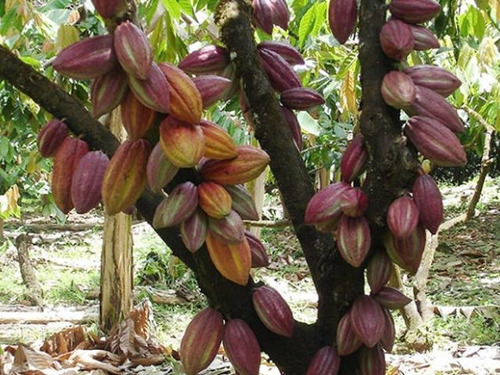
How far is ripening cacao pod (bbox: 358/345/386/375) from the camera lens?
67 cm

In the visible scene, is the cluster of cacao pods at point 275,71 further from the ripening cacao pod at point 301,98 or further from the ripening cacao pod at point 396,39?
the ripening cacao pod at point 396,39

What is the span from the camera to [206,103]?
1.94ft

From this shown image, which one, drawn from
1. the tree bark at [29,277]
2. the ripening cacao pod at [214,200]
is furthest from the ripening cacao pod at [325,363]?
the tree bark at [29,277]

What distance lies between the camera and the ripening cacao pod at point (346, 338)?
65cm

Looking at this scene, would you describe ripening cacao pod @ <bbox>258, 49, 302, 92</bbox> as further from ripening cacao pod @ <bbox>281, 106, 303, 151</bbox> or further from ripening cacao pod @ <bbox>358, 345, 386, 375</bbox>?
ripening cacao pod @ <bbox>358, 345, 386, 375</bbox>

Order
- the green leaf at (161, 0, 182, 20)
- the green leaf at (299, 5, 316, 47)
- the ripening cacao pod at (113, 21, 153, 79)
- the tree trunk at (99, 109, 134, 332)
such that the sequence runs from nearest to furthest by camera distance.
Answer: the ripening cacao pod at (113, 21, 153, 79)
the green leaf at (161, 0, 182, 20)
the green leaf at (299, 5, 316, 47)
the tree trunk at (99, 109, 134, 332)

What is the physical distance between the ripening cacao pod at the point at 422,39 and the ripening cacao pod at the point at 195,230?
0.88ft

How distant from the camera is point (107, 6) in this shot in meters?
0.54

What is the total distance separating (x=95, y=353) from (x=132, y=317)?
1.30ft

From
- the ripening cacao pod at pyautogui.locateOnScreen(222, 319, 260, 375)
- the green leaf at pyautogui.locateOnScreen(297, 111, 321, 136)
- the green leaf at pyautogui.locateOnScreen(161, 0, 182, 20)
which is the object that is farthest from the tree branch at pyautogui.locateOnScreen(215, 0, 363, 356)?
the green leaf at pyautogui.locateOnScreen(297, 111, 321, 136)

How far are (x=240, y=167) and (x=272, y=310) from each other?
153 millimetres

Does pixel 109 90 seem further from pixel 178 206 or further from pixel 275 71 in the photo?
pixel 275 71

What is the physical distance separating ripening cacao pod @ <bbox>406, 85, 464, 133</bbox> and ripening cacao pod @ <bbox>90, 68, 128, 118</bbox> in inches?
10.3

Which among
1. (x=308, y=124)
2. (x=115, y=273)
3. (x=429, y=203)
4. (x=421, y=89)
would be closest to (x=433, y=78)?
(x=421, y=89)
